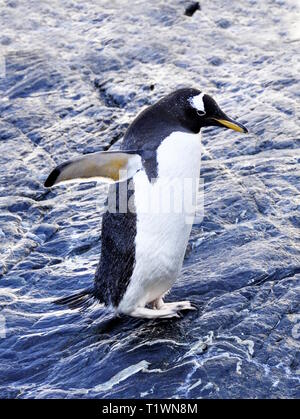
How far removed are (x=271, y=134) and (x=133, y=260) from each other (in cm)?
203

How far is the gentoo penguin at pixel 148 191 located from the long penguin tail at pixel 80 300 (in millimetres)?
134

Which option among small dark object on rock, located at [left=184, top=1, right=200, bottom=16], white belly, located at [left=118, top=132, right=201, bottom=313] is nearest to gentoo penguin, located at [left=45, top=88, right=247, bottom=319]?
white belly, located at [left=118, top=132, right=201, bottom=313]

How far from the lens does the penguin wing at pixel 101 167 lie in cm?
375

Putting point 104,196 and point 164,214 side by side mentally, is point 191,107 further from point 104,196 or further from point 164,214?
point 104,196

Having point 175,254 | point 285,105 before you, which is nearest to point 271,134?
point 285,105

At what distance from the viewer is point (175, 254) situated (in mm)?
3941

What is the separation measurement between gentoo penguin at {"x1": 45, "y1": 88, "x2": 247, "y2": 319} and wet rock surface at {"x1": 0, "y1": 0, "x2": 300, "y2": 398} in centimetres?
17

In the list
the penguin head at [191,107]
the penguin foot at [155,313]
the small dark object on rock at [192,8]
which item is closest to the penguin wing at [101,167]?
the penguin head at [191,107]

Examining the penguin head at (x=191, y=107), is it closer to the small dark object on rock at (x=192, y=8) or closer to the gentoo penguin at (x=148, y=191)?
the gentoo penguin at (x=148, y=191)

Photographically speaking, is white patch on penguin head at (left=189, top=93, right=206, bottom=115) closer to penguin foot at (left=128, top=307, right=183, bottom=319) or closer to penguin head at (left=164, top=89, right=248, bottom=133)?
penguin head at (left=164, top=89, right=248, bottom=133)

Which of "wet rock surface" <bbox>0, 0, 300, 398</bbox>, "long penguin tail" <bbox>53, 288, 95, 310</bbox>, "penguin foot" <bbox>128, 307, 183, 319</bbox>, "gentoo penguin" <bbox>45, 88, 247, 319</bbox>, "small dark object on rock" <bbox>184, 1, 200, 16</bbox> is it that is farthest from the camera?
A: "small dark object on rock" <bbox>184, 1, 200, 16</bbox>

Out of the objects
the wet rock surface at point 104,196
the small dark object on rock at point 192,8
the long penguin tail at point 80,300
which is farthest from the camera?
the small dark object on rock at point 192,8

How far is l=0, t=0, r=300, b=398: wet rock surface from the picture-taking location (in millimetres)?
3689

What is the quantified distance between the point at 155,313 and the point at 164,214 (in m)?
0.46
